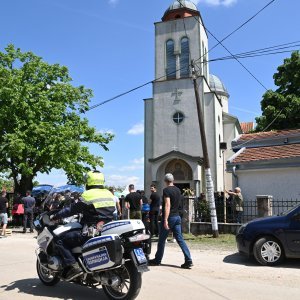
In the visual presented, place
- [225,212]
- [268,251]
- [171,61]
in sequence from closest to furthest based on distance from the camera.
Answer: [268,251]
[225,212]
[171,61]

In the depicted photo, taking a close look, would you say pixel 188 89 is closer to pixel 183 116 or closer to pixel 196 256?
pixel 183 116

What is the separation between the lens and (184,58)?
3209 centimetres

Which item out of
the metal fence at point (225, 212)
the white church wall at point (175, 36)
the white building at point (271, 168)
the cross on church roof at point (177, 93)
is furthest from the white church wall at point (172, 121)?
the metal fence at point (225, 212)

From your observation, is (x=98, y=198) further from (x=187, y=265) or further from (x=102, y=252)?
(x=187, y=265)

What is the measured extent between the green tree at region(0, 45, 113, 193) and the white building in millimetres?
8747

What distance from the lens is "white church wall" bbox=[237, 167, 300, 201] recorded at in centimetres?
1679

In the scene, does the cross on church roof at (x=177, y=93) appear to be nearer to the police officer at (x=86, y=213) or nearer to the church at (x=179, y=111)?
the church at (x=179, y=111)

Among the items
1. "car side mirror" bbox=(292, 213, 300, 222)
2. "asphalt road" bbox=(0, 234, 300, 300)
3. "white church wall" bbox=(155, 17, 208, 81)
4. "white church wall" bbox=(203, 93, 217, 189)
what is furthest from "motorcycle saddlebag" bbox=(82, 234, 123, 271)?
"white church wall" bbox=(155, 17, 208, 81)

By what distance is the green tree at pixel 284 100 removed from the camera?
28.5 metres

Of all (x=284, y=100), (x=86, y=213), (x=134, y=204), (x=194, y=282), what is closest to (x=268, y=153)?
(x=134, y=204)

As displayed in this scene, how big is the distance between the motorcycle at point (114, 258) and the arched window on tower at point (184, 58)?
27146mm

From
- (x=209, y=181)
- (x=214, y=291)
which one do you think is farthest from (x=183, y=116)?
(x=214, y=291)

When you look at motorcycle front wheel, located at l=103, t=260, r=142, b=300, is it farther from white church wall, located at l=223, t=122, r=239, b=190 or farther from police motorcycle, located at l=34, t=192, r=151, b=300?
white church wall, located at l=223, t=122, r=239, b=190

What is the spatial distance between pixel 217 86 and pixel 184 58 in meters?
20.3
